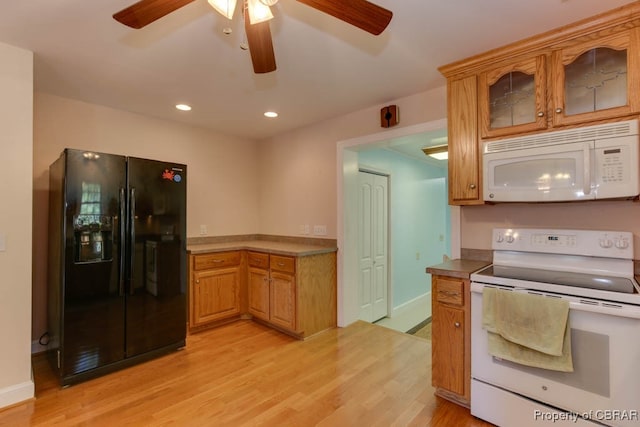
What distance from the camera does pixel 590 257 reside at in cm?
192

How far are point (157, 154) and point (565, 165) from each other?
12.4 feet

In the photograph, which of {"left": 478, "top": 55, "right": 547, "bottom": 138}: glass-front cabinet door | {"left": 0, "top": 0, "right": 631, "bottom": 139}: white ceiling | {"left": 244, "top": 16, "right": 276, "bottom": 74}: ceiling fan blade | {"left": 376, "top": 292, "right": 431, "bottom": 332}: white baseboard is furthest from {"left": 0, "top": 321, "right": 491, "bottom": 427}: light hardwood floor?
{"left": 0, "top": 0, "right": 631, "bottom": 139}: white ceiling

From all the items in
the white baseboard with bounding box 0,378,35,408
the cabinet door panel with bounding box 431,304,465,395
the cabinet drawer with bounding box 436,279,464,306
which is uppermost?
the cabinet drawer with bounding box 436,279,464,306

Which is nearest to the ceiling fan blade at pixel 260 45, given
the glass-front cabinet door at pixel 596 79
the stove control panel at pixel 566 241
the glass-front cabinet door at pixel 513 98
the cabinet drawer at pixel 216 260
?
the glass-front cabinet door at pixel 513 98

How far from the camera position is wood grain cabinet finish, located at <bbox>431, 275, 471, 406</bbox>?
6.49 feet

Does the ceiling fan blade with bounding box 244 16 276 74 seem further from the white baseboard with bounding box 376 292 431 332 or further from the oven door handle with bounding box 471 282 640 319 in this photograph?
the white baseboard with bounding box 376 292 431 332

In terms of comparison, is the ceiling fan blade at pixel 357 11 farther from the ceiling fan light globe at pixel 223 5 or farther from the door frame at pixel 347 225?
the door frame at pixel 347 225

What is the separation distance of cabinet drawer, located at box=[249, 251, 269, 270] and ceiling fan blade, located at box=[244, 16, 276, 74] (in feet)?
7.05

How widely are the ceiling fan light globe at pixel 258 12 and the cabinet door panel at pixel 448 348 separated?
199cm

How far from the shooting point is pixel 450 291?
2.04m

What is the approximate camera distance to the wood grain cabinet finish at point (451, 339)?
198 centimetres

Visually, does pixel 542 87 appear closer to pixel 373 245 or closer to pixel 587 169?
pixel 587 169

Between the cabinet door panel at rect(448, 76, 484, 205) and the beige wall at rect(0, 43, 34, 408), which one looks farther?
the cabinet door panel at rect(448, 76, 484, 205)

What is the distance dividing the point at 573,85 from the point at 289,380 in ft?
9.18
